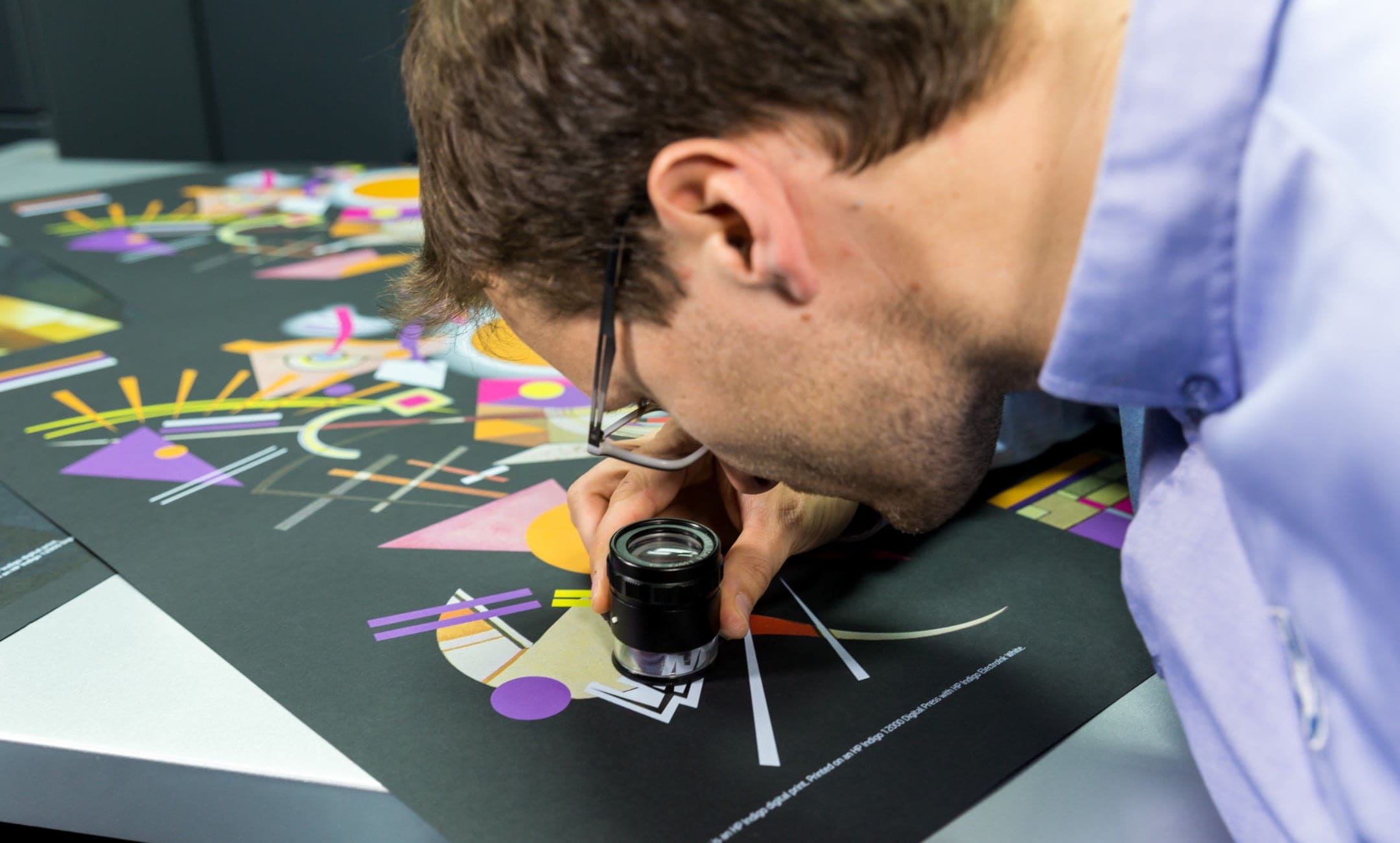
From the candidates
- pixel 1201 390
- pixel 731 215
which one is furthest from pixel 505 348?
pixel 1201 390

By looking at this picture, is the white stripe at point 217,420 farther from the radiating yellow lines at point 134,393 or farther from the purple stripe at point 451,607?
the purple stripe at point 451,607

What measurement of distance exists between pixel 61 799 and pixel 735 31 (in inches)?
25.0

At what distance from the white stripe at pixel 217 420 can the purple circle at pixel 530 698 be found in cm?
60

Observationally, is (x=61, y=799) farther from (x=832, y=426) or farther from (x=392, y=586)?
(x=832, y=426)

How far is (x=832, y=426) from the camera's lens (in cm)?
77

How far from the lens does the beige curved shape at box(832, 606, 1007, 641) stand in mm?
824

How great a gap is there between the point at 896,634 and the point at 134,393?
0.96 m

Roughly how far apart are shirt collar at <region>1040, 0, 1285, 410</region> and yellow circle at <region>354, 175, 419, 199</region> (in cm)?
180

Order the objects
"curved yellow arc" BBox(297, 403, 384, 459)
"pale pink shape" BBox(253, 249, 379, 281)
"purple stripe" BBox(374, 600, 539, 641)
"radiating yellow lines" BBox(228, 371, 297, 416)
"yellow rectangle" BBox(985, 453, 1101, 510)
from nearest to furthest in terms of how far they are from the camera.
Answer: "purple stripe" BBox(374, 600, 539, 641)
"yellow rectangle" BBox(985, 453, 1101, 510)
"curved yellow arc" BBox(297, 403, 384, 459)
"radiating yellow lines" BBox(228, 371, 297, 416)
"pale pink shape" BBox(253, 249, 379, 281)

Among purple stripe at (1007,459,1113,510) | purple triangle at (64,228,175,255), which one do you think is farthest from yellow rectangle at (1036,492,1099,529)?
Answer: purple triangle at (64,228,175,255)

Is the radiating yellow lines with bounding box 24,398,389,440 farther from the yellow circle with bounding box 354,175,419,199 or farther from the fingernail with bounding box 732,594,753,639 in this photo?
the yellow circle with bounding box 354,175,419,199

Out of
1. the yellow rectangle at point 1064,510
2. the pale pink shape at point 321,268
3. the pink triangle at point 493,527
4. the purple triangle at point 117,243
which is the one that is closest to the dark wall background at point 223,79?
the purple triangle at point 117,243

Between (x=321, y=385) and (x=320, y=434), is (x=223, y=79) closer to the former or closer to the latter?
(x=321, y=385)

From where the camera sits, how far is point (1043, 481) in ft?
3.55
